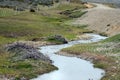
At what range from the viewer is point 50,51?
210 ft

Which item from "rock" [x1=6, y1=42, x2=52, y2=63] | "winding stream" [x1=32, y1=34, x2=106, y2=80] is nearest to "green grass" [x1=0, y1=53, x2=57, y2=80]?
"winding stream" [x1=32, y1=34, x2=106, y2=80]

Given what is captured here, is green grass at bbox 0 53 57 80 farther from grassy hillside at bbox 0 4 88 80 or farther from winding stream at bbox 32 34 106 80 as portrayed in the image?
winding stream at bbox 32 34 106 80

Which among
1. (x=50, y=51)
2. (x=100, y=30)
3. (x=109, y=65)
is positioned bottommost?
(x=100, y=30)

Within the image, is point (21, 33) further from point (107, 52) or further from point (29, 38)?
point (107, 52)

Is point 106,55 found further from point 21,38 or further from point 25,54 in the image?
point 21,38

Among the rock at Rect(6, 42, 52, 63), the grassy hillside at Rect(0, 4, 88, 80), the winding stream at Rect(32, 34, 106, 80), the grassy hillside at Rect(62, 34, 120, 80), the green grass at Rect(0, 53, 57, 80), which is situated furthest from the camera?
the rock at Rect(6, 42, 52, 63)

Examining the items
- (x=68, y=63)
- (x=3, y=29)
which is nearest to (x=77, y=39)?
(x=3, y=29)

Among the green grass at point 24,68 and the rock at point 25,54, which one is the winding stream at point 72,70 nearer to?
the green grass at point 24,68

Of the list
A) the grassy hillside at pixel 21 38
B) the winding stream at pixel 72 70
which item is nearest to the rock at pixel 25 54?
the grassy hillside at pixel 21 38

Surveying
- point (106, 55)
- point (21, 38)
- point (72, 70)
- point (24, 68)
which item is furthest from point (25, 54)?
point (21, 38)

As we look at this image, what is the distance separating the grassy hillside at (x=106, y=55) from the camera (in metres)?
44.4

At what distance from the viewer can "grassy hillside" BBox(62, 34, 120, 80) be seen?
44.4 m

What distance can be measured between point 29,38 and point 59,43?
703cm

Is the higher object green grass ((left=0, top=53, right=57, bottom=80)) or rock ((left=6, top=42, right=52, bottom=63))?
green grass ((left=0, top=53, right=57, bottom=80))
